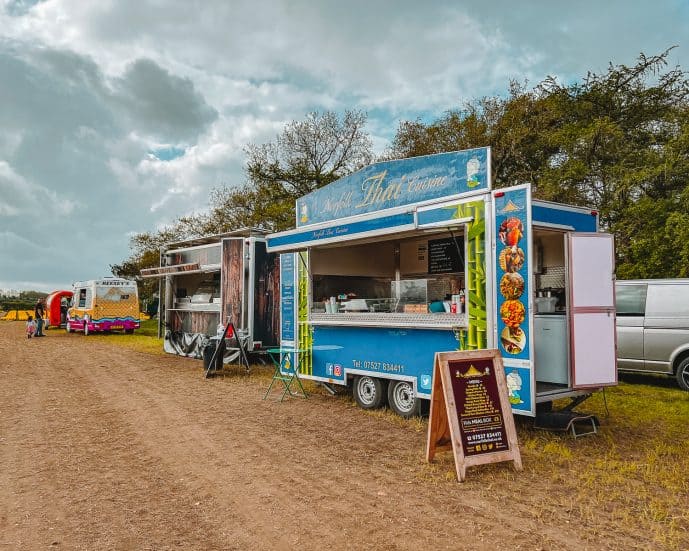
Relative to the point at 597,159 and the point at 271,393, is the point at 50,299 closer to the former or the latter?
the point at 271,393

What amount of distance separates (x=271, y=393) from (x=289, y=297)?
5.18ft

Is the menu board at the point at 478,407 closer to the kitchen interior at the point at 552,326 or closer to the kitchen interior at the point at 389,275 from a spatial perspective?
the kitchen interior at the point at 552,326

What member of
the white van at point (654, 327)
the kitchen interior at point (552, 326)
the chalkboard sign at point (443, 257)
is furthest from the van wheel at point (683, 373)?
the chalkboard sign at point (443, 257)

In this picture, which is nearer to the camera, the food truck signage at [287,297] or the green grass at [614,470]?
the green grass at [614,470]

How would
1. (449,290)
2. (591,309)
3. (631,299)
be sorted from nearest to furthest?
1. (591,309)
2. (449,290)
3. (631,299)

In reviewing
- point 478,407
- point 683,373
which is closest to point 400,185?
point 478,407

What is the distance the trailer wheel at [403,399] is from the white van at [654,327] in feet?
14.1

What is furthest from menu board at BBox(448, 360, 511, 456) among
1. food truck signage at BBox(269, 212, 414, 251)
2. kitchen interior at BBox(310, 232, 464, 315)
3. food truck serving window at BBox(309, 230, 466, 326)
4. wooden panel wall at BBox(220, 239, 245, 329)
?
wooden panel wall at BBox(220, 239, 245, 329)

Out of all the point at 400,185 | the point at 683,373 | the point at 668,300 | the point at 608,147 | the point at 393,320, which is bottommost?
the point at 683,373

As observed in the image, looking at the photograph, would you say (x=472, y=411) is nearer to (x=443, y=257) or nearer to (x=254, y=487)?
(x=254, y=487)

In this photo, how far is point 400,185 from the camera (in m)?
7.09

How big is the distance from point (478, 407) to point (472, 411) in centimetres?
8

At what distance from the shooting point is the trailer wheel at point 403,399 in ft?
22.0

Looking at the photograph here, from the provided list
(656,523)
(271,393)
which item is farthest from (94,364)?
(656,523)
